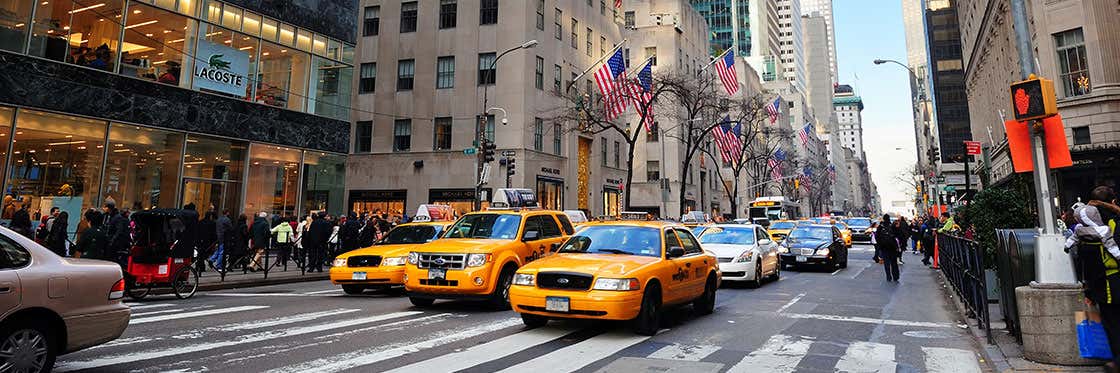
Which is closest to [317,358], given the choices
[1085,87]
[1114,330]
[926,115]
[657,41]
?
[1114,330]

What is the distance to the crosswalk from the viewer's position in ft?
20.0

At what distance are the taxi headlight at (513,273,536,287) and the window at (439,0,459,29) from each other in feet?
104

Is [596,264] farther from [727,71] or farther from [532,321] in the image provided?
[727,71]

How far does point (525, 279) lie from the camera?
7.95 m

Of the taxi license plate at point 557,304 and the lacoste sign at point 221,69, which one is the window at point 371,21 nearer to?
the lacoste sign at point 221,69

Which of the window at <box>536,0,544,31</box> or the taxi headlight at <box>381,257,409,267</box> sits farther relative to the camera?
the window at <box>536,0,544,31</box>

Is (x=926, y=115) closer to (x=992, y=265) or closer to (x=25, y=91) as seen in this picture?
(x=992, y=265)

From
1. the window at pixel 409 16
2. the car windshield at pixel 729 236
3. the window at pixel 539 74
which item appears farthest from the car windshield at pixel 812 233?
the window at pixel 409 16

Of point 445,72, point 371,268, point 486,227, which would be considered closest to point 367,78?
point 445,72

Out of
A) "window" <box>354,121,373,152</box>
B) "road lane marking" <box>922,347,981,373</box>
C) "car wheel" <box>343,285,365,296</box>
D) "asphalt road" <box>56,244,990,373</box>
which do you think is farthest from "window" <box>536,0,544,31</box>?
"road lane marking" <box>922,347,981,373</box>

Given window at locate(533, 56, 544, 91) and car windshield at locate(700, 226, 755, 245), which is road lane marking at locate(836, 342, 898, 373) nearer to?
car windshield at locate(700, 226, 755, 245)

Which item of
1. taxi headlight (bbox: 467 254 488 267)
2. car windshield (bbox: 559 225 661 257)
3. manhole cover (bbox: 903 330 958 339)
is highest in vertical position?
car windshield (bbox: 559 225 661 257)

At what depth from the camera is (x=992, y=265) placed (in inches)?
397

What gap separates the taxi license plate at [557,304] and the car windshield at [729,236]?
9.02 m
